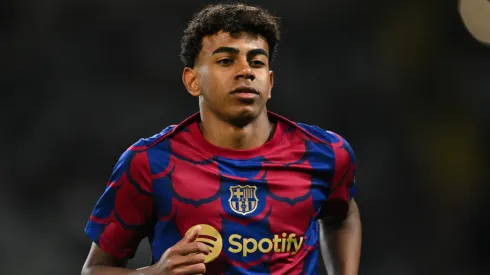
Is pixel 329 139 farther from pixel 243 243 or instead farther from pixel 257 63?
pixel 243 243

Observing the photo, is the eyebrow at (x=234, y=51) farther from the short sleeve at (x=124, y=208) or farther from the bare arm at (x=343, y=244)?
the bare arm at (x=343, y=244)

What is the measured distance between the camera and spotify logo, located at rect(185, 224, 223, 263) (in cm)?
170

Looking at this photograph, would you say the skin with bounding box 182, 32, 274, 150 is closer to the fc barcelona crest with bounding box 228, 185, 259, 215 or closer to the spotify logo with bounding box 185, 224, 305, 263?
the fc barcelona crest with bounding box 228, 185, 259, 215

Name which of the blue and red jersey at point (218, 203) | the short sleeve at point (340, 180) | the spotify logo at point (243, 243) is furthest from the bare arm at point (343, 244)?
the spotify logo at point (243, 243)

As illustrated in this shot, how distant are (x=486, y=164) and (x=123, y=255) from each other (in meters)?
2.82

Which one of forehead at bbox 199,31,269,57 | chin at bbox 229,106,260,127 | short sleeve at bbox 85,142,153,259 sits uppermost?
forehead at bbox 199,31,269,57

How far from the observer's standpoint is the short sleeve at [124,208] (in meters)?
1.75

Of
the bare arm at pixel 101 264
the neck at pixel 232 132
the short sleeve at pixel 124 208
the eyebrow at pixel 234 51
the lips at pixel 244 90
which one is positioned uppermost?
the eyebrow at pixel 234 51

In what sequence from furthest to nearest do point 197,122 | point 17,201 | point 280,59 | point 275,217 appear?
point 280,59 < point 17,201 < point 197,122 < point 275,217

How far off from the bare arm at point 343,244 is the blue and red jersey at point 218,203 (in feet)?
0.57

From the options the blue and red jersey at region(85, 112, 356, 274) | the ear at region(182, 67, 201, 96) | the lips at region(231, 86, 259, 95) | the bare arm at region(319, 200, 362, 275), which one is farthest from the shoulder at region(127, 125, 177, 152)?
the bare arm at region(319, 200, 362, 275)

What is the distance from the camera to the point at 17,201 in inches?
151

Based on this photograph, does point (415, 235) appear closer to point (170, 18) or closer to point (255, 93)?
point (170, 18)

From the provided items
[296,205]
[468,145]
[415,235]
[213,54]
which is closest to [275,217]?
[296,205]
